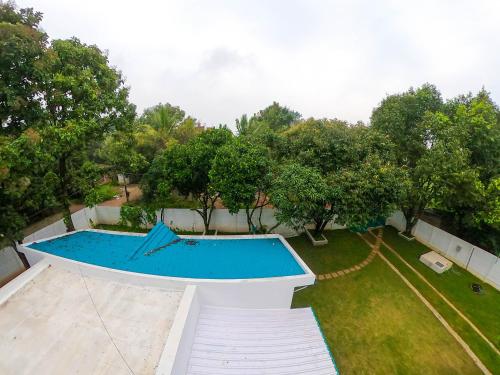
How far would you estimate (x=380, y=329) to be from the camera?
35.9ft

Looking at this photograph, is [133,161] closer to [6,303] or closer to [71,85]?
[71,85]

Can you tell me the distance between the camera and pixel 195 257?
33.9 ft

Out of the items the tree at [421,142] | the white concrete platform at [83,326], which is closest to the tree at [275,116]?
the tree at [421,142]

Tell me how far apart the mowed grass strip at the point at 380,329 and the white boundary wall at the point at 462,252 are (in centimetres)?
516

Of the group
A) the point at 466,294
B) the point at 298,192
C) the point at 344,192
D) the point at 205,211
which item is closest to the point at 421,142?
the point at 344,192

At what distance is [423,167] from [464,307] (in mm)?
7895

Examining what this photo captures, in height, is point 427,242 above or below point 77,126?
below

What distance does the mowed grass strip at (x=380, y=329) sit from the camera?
9.58 m

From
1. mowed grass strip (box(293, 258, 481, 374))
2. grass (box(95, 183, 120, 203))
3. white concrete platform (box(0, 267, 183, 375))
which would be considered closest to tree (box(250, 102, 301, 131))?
grass (box(95, 183, 120, 203))

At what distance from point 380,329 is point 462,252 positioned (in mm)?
9217

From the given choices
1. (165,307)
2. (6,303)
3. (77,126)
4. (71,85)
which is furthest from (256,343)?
(71,85)

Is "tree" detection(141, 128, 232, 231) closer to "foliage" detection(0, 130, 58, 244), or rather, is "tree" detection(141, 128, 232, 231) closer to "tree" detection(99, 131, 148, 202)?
"tree" detection(99, 131, 148, 202)

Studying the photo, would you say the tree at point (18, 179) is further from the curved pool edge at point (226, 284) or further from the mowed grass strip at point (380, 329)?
the mowed grass strip at point (380, 329)

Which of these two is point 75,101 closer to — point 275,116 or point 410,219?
point 410,219
